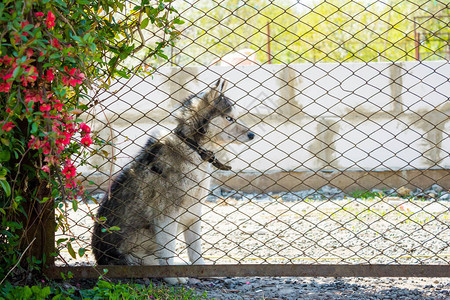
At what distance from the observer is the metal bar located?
2.88 meters

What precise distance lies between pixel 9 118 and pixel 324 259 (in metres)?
2.71

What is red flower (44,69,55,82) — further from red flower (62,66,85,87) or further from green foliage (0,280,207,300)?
green foliage (0,280,207,300)

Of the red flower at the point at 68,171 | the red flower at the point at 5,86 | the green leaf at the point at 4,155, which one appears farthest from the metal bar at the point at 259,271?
the red flower at the point at 5,86

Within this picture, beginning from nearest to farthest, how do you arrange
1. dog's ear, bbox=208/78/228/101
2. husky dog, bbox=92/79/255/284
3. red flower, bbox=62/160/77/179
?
red flower, bbox=62/160/77/179 → husky dog, bbox=92/79/255/284 → dog's ear, bbox=208/78/228/101

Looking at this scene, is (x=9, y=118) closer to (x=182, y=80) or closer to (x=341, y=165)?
(x=182, y=80)

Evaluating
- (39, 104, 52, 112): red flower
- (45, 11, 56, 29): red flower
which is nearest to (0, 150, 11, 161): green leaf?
(39, 104, 52, 112): red flower

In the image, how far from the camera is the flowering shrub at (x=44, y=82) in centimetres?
192

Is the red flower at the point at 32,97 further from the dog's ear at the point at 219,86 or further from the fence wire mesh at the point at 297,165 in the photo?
the dog's ear at the point at 219,86

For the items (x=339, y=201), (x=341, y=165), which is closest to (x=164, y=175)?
→ (x=339, y=201)

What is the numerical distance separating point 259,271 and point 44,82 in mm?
1594

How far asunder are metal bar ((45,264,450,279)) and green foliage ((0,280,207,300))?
0.09 metres

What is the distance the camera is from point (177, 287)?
332 cm

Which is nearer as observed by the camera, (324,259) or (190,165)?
(190,165)

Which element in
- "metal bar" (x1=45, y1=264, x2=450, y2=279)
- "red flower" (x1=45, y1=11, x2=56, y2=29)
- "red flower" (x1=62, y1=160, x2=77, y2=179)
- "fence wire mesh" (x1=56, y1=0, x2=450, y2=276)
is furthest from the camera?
"fence wire mesh" (x1=56, y1=0, x2=450, y2=276)
